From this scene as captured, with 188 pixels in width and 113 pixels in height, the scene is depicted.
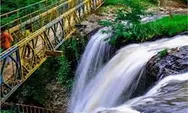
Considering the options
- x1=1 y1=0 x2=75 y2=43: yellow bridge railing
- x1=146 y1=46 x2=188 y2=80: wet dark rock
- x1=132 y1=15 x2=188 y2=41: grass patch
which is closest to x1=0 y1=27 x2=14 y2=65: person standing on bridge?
x1=1 y1=0 x2=75 y2=43: yellow bridge railing

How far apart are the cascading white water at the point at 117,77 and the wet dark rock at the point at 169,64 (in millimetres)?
517

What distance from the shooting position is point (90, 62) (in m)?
14.7

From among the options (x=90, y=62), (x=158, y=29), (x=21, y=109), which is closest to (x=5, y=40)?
(x=21, y=109)

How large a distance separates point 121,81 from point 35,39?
3246mm

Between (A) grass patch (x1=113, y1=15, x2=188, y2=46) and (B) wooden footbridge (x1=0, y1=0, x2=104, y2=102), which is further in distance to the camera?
(A) grass patch (x1=113, y1=15, x2=188, y2=46)

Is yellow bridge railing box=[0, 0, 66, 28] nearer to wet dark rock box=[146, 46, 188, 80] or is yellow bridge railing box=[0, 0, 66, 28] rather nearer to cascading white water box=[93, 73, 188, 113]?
wet dark rock box=[146, 46, 188, 80]

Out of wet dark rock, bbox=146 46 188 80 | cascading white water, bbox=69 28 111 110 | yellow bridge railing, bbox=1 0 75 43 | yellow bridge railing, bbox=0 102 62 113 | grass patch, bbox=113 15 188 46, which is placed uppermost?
yellow bridge railing, bbox=1 0 75 43

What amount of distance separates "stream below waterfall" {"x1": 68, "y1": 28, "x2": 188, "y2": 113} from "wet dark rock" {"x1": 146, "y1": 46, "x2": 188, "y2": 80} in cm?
Result: 39

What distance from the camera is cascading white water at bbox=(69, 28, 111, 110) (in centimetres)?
1412

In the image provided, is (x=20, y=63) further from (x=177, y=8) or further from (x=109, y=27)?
(x=177, y=8)

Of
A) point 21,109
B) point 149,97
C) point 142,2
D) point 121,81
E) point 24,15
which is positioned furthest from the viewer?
point 142,2

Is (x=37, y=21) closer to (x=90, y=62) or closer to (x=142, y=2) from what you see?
(x=90, y=62)

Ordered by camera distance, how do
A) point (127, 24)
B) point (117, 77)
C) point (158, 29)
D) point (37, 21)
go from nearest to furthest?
point (117, 77) → point (37, 21) → point (158, 29) → point (127, 24)

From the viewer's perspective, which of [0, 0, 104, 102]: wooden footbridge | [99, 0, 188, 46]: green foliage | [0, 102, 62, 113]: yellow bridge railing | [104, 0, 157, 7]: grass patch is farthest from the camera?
[104, 0, 157, 7]: grass patch
